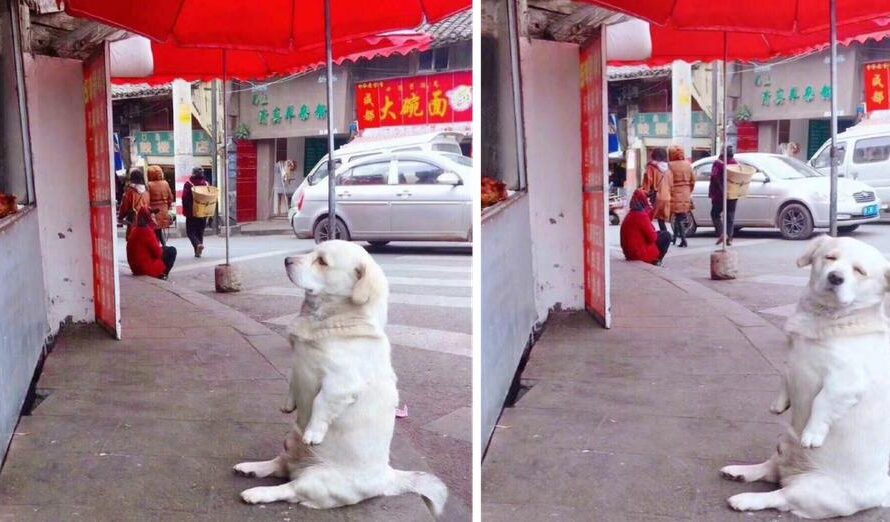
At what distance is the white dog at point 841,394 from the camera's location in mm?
1764

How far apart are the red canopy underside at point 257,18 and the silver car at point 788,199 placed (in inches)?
38.9

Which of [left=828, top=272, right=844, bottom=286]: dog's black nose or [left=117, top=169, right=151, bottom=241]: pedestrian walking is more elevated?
[left=117, top=169, right=151, bottom=241]: pedestrian walking

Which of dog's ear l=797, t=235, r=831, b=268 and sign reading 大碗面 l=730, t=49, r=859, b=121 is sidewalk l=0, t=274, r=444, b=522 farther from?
sign reading 大碗面 l=730, t=49, r=859, b=121

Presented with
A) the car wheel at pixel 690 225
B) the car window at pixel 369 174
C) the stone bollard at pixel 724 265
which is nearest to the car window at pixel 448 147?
the car window at pixel 369 174

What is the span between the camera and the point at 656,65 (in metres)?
2.63

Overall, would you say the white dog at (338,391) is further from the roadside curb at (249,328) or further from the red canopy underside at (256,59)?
the red canopy underside at (256,59)

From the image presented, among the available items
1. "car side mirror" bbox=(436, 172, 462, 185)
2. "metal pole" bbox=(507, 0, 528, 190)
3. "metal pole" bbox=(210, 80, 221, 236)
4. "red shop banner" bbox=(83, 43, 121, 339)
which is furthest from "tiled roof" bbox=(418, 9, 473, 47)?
"red shop banner" bbox=(83, 43, 121, 339)

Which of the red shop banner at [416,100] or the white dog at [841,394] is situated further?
the red shop banner at [416,100]

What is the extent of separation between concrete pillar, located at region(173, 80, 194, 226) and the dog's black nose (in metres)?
1.48

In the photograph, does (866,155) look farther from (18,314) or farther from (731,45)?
(18,314)

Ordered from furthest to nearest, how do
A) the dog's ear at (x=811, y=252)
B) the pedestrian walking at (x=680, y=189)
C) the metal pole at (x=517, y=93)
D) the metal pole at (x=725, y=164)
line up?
1. the metal pole at (x=725, y=164)
2. the pedestrian walking at (x=680, y=189)
3. the metal pole at (x=517, y=93)
4. the dog's ear at (x=811, y=252)

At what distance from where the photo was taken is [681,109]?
2598 millimetres

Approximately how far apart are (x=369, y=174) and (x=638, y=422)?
919 millimetres

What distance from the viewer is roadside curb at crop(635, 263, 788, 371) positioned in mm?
2258
